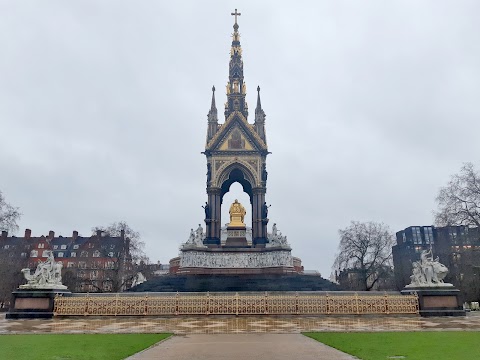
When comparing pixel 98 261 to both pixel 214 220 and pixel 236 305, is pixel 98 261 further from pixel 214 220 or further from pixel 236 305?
pixel 236 305

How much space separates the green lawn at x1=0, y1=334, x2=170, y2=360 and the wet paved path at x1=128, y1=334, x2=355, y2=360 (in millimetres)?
536

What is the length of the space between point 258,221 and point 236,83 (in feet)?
51.0

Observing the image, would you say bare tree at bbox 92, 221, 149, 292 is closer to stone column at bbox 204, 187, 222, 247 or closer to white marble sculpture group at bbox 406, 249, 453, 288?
stone column at bbox 204, 187, 222, 247

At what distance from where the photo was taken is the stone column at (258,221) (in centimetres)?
3491

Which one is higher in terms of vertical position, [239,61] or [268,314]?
[239,61]

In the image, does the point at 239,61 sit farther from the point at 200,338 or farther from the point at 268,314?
the point at 200,338

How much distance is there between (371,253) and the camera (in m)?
46.7

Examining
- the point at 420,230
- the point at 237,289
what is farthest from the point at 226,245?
the point at 420,230

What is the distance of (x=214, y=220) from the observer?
117 feet

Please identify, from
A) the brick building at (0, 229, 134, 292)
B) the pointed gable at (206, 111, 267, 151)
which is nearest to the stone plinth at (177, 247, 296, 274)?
the pointed gable at (206, 111, 267, 151)

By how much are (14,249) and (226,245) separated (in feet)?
109

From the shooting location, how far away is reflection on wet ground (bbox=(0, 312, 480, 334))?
13.5 m

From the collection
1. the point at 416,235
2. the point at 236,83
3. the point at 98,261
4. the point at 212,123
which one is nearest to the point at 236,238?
the point at 212,123

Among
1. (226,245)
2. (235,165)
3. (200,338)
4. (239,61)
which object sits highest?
(239,61)
